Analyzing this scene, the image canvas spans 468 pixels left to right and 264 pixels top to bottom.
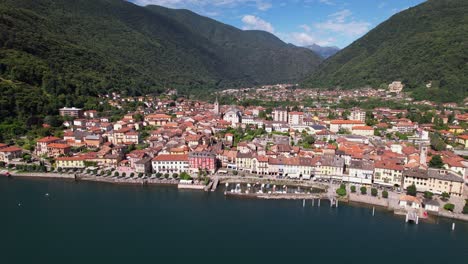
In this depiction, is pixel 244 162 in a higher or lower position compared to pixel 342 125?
lower

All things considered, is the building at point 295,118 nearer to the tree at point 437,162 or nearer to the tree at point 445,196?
the tree at point 437,162

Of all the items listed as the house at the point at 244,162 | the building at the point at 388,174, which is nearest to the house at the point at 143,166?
the house at the point at 244,162

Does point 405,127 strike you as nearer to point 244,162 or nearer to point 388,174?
point 388,174

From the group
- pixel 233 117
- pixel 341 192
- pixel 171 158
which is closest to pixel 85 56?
pixel 233 117

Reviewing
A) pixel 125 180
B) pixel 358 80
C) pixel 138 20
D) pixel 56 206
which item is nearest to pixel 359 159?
pixel 125 180

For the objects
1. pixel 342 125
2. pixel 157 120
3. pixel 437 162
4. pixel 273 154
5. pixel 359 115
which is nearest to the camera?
pixel 437 162

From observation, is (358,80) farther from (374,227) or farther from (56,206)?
(56,206)

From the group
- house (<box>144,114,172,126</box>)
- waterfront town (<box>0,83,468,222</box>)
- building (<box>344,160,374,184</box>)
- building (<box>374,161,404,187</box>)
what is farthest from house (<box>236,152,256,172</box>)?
house (<box>144,114,172,126</box>)
